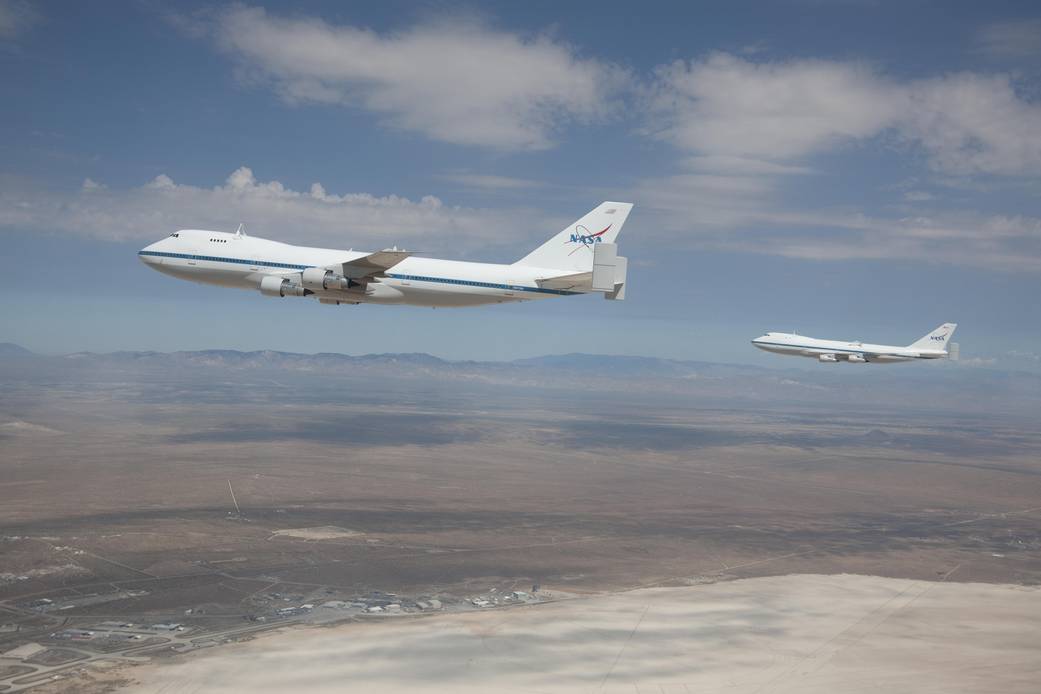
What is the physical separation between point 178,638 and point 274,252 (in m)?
74.7

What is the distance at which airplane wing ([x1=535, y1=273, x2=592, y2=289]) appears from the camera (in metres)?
76.8

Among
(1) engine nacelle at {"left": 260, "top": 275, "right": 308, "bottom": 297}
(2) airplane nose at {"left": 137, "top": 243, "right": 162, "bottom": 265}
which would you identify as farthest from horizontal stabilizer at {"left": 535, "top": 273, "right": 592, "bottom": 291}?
(2) airplane nose at {"left": 137, "top": 243, "right": 162, "bottom": 265}

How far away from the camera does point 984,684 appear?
11175 cm

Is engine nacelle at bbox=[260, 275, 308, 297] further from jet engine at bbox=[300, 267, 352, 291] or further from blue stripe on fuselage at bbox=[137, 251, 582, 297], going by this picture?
blue stripe on fuselage at bbox=[137, 251, 582, 297]

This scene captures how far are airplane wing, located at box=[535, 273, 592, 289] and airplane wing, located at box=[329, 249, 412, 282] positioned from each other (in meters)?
13.6

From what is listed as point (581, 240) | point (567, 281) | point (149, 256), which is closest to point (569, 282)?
point (567, 281)

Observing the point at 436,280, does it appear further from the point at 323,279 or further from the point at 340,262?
the point at 323,279

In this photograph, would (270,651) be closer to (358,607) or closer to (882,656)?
(358,607)

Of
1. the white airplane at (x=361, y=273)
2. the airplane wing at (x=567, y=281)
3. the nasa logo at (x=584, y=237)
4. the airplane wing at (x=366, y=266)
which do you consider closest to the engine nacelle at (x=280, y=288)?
the white airplane at (x=361, y=273)

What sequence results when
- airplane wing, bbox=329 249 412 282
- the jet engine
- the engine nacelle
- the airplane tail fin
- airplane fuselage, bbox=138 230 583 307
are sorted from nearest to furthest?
airplane wing, bbox=329 249 412 282 → the jet engine → the engine nacelle → airplane fuselage, bbox=138 230 583 307 → the airplane tail fin

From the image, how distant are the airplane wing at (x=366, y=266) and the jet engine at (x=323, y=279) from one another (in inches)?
26.0

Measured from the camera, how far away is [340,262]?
7938cm

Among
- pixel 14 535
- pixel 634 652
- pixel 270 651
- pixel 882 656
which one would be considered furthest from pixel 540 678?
pixel 14 535

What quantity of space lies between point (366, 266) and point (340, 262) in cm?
486
